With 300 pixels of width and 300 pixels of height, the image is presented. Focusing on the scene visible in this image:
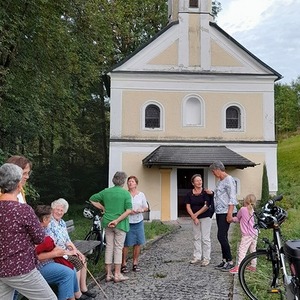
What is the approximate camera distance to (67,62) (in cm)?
1512

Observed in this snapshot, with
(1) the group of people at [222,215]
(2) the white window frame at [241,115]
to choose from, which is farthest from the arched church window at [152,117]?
(1) the group of people at [222,215]

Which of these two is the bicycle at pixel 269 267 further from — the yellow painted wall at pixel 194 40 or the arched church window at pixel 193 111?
the yellow painted wall at pixel 194 40

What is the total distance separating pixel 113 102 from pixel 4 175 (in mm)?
15764

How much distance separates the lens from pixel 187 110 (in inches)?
783

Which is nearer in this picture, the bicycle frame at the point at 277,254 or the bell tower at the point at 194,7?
the bicycle frame at the point at 277,254

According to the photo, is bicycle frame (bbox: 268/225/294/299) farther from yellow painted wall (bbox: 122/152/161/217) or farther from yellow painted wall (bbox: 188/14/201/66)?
yellow painted wall (bbox: 188/14/201/66)

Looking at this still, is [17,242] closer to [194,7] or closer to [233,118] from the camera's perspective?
[233,118]

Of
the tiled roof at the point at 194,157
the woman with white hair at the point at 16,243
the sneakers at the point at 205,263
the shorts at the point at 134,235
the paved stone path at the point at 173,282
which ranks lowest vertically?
the paved stone path at the point at 173,282

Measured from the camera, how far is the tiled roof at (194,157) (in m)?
18.0

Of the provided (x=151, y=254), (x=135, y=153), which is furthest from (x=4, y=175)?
(x=135, y=153)

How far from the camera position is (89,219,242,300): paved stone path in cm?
618

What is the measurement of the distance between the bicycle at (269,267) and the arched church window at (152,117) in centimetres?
1406

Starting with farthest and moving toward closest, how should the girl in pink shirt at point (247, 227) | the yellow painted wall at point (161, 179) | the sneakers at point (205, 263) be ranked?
1. the yellow painted wall at point (161, 179)
2. the sneakers at point (205, 263)
3. the girl in pink shirt at point (247, 227)

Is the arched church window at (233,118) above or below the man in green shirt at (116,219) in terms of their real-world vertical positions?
above
